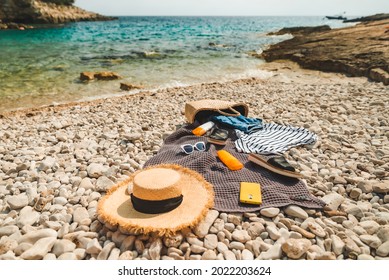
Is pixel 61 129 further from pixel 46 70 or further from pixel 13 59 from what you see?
pixel 13 59

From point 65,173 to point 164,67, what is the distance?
35.1 ft

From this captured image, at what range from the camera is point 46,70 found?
492 inches

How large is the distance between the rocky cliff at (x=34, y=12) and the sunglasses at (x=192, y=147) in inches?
2247

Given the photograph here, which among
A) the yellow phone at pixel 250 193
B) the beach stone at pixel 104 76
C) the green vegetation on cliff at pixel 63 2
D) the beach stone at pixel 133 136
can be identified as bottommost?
the beach stone at pixel 104 76

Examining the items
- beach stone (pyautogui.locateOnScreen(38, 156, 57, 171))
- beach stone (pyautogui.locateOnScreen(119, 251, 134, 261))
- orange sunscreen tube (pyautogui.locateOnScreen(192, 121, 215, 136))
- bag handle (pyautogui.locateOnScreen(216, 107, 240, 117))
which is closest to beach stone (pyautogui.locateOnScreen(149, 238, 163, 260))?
beach stone (pyautogui.locateOnScreen(119, 251, 134, 261))

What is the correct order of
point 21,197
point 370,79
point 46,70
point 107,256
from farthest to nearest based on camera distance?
1. point 46,70
2. point 370,79
3. point 21,197
4. point 107,256

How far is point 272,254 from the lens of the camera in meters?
2.18

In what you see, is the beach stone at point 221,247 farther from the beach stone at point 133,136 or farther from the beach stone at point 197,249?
the beach stone at point 133,136

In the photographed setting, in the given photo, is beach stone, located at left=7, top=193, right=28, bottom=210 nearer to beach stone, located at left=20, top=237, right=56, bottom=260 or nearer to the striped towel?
beach stone, located at left=20, top=237, right=56, bottom=260

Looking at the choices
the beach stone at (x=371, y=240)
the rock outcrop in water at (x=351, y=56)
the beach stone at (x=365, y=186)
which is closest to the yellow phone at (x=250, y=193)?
the beach stone at (x=371, y=240)

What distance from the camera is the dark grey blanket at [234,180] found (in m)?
2.75

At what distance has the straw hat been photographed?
7.70 feet

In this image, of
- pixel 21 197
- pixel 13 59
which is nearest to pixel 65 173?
pixel 21 197

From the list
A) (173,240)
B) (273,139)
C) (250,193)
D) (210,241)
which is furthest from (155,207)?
(273,139)
